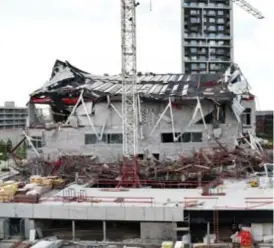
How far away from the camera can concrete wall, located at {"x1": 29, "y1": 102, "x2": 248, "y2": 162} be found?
37.5m

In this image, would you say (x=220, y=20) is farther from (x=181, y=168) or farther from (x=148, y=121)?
(x=181, y=168)

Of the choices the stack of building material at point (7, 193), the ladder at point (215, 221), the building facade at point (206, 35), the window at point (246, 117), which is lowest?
the ladder at point (215, 221)

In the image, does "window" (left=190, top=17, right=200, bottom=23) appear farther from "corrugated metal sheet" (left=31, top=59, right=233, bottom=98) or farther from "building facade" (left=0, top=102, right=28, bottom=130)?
"corrugated metal sheet" (left=31, top=59, right=233, bottom=98)

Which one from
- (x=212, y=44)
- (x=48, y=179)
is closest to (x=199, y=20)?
(x=212, y=44)

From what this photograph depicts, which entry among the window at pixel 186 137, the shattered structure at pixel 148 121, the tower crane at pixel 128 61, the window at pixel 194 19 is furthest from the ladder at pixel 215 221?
the window at pixel 194 19

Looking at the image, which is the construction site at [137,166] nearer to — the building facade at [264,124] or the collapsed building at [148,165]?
the collapsed building at [148,165]

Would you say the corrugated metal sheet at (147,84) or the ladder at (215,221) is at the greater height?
the corrugated metal sheet at (147,84)

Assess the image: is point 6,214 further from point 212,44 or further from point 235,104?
point 212,44

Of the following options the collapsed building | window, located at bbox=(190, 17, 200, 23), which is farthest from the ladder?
window, located at bbox=(190, 17, 200, 23)

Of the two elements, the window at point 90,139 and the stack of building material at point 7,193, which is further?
the window at point 90,139

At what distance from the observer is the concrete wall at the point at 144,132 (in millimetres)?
37500

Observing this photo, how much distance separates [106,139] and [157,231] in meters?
18.6

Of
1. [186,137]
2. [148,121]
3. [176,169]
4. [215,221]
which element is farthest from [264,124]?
[215,221]

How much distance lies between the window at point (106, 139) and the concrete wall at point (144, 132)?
0.95ft
